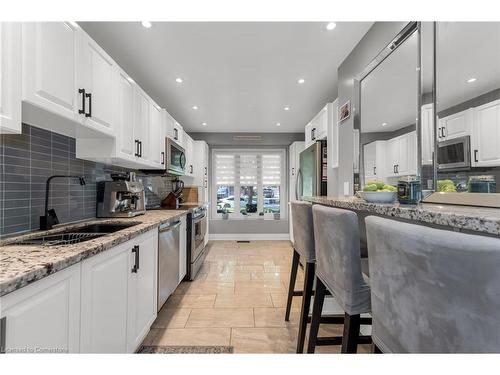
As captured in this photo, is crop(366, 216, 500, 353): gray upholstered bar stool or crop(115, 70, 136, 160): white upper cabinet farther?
crop(115, 70, 136, 160): white upper cabinet

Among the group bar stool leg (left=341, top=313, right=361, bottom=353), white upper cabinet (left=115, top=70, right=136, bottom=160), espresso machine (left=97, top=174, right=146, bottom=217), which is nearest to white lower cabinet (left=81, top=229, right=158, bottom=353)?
espresso machine (left=97, top=174, right=146, bottom=217)

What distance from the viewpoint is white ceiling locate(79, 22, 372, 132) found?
2.13 metres

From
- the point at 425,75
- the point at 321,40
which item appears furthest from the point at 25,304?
the point at 321,40

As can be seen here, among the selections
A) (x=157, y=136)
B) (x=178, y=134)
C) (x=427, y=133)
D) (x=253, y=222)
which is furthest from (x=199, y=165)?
(x=427, y=133)

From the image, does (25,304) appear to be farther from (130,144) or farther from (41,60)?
(130,144)

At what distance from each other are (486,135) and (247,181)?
5.34 metres

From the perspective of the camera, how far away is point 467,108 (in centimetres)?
116

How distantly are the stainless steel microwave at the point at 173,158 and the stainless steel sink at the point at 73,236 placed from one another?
4.68 feet

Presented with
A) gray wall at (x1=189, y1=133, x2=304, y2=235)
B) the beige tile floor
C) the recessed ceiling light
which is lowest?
the beige tile floor

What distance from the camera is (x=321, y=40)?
2.28m

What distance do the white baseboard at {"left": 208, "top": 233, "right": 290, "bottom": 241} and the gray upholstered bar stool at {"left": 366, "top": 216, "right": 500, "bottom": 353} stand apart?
5.40 m

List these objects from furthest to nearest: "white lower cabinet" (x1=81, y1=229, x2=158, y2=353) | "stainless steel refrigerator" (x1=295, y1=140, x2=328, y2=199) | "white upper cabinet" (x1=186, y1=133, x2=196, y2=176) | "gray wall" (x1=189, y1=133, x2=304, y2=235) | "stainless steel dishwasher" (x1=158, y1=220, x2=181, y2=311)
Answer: "gray wall" (x1=189, y1=133, x2=304, y2=235), "white upper cabinet" (x1=186, y1=133, x2=196, y2=176), "stainless steel refrigerator" (x1=295, y1=140, x2=328, y2=199), "stainless steel dishwasher" (x1=158, y1=220, x2=181, y2=311), "white lower cabinet" (x1=81, y1=229, x2=158, y2=353)

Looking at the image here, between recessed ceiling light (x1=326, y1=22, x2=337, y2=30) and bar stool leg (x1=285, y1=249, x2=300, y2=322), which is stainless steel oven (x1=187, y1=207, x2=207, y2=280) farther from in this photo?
recessed ceiling light (x1=326, y1=22, x2=337, y2=30)

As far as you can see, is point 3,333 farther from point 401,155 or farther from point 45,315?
→ point 401,155
